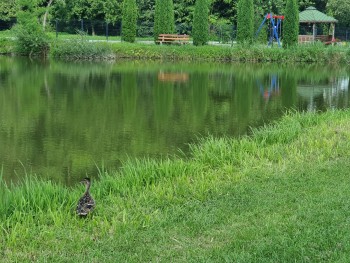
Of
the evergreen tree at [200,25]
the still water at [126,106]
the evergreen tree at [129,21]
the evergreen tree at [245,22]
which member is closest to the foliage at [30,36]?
the still water at [126,106]

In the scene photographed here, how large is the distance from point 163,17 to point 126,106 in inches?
770

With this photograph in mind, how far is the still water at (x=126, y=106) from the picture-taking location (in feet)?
31.1

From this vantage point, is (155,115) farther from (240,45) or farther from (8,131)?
(240,45)

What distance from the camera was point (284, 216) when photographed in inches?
209

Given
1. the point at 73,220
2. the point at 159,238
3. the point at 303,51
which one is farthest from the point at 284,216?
the point at 303,51

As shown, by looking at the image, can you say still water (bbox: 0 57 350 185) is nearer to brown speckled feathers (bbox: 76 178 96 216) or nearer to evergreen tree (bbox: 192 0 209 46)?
brown speckled feathers (bbox: 76 178 96 216)

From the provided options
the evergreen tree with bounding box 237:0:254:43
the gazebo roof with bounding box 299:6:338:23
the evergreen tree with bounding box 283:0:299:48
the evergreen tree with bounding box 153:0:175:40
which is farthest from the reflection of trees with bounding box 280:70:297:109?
the gazebo roof with bounding box 299:6:338:23

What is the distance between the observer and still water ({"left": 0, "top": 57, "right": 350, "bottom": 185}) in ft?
31.1

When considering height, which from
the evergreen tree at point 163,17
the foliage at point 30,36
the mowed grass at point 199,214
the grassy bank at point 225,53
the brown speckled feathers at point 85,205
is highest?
the evergreen tree at point 163,17

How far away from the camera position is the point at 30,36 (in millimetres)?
30609

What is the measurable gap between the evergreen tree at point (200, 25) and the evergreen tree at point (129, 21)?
366 centimetres

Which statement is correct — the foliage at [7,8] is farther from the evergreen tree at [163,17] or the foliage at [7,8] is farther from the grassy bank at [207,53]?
the evergreen tree at [163,17]

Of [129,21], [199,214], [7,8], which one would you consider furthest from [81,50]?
[199,214]

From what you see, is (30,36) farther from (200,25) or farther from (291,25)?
(291,25)
